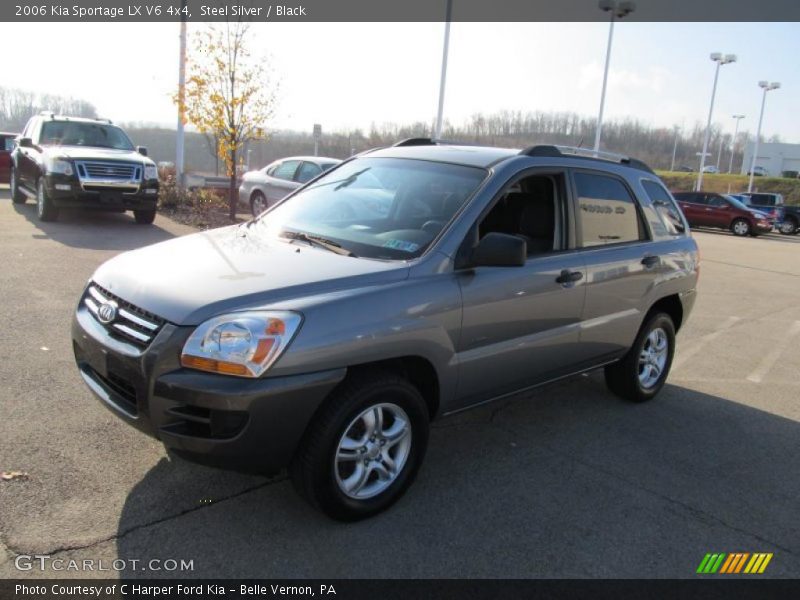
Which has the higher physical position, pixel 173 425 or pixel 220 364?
pixel 220 364

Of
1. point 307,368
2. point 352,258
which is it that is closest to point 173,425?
point 307,368

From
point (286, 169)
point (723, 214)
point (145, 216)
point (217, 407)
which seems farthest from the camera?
point (723, 214)

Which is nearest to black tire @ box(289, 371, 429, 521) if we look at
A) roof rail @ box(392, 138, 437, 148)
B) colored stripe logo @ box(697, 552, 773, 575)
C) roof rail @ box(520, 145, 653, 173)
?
colored stripe logo @ box(697, 552, 773, 575)

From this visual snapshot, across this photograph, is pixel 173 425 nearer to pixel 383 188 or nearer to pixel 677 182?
pixel 383 188

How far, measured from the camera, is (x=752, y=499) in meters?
3.81

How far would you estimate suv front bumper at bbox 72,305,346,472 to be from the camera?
9.12 feet

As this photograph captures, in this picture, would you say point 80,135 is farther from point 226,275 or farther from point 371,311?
point 371,311

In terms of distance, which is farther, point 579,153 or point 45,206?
point 45,206

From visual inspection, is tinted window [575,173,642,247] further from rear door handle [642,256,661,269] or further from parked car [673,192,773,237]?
parked car [673,192,773,237]

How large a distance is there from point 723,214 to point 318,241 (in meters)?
27.2

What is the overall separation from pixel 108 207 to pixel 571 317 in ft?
31.9

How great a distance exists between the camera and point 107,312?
323 cm

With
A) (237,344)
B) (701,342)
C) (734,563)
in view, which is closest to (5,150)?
(701,342)

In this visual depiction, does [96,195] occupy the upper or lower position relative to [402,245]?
lower
